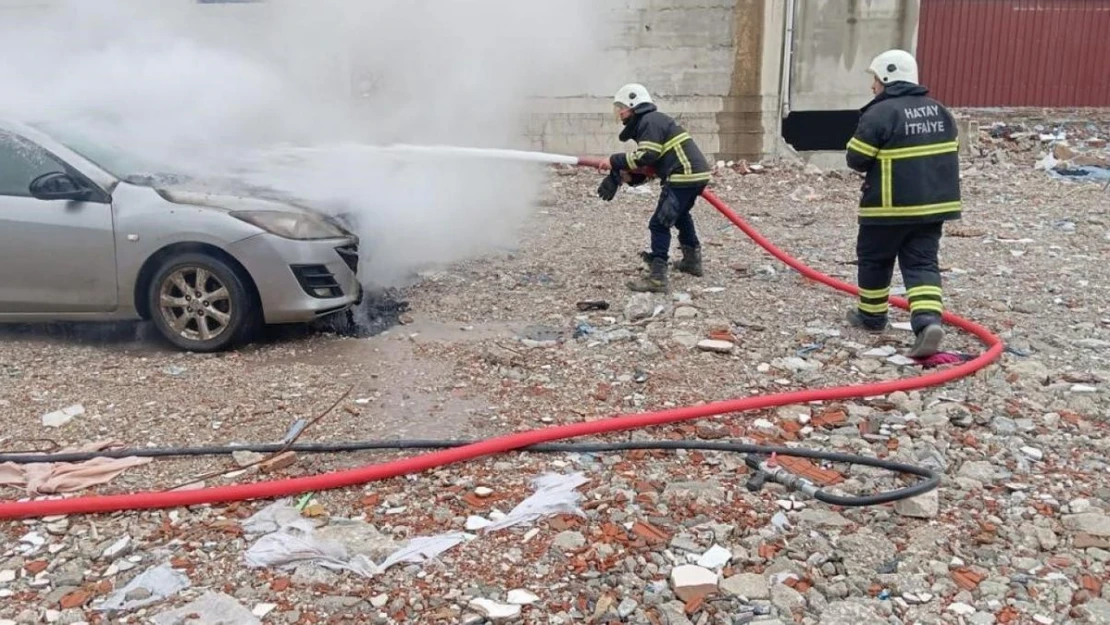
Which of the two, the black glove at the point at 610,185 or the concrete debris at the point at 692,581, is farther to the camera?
the black glove at the point at 610,185

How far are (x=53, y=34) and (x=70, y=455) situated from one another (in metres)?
6.88

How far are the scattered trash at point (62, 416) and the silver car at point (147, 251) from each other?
0.89 metres

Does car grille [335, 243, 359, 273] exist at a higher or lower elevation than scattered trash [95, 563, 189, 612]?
higher

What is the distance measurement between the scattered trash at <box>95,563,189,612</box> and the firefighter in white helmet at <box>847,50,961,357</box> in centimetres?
386

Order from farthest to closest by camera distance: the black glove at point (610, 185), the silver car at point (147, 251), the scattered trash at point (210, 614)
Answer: the black glove at point (610, 185) → the silver car at point (147, 251) → the scattered trash at point (210, 614)

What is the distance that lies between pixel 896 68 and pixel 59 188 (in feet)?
15.7

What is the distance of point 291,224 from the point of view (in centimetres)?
511

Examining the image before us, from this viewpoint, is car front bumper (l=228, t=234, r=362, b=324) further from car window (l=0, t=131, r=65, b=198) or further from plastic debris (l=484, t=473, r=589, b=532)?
plastic debris (l=484, t=473, r=589, b=532)

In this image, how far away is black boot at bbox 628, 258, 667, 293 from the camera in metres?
6.57

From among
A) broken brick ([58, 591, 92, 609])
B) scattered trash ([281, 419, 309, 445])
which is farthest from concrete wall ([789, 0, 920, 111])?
broken brick ([58, 591, 92, 609])

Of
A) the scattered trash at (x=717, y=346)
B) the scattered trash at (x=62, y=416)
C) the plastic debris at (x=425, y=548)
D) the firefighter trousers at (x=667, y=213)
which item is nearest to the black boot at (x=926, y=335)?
the scattered trash at (x=717, y=346)

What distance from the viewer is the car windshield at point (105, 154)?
5211 mm

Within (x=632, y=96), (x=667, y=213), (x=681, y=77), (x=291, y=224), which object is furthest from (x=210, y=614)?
(x=681, y=77)

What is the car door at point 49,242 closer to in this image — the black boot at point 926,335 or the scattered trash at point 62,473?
the scattered trash at point 62,473
